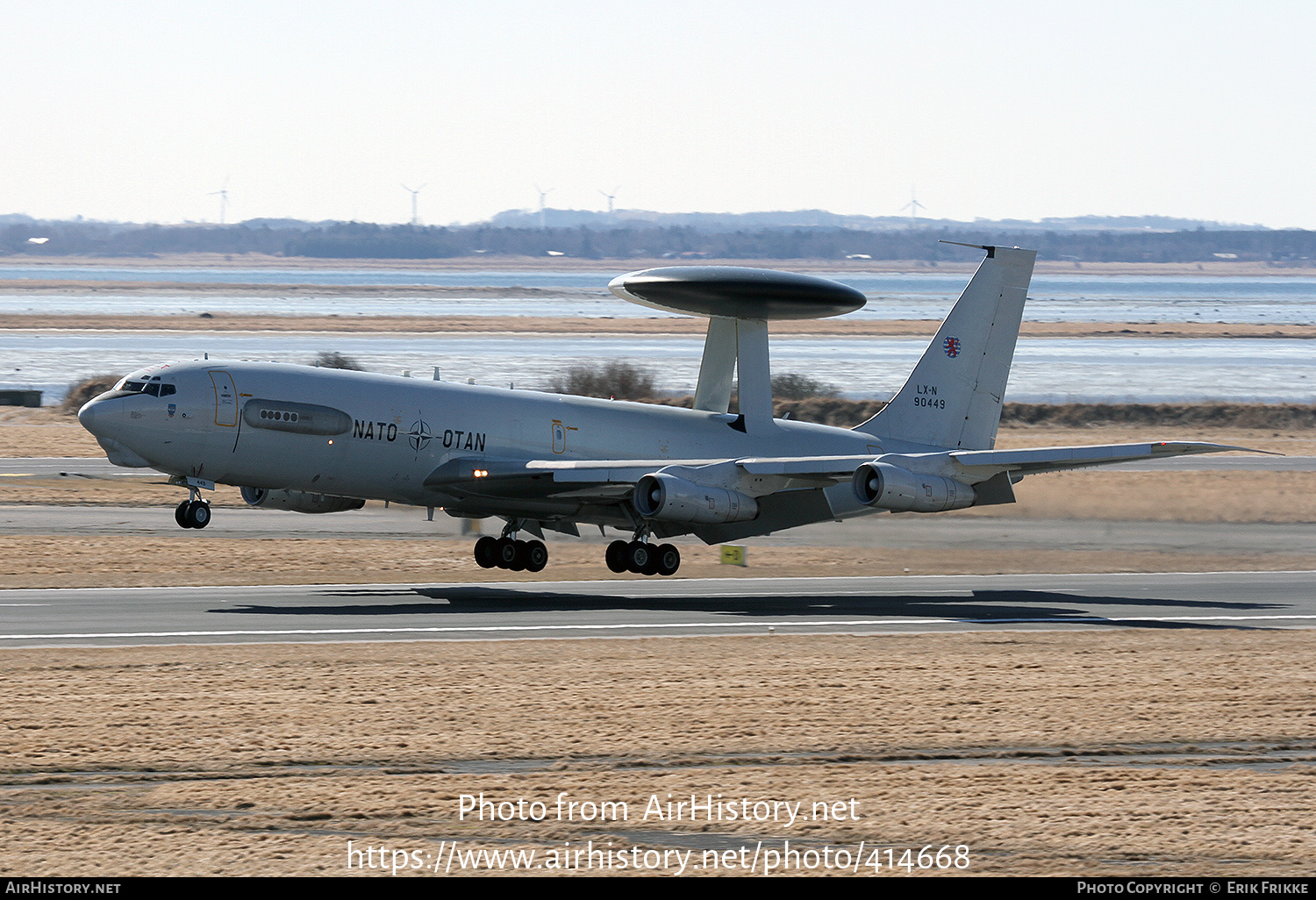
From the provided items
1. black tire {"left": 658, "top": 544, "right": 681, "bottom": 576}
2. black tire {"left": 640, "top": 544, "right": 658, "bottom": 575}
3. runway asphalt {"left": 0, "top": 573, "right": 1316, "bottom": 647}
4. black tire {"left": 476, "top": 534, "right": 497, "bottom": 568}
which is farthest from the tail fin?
black tire {"left": 476, "top": 534, "right": 497, "bottom": 568}

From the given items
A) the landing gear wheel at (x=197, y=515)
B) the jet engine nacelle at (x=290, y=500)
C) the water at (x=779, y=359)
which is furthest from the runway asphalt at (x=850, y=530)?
the water at (x=779, y=359)

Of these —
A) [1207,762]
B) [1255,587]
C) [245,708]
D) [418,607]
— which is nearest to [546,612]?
[418,607]

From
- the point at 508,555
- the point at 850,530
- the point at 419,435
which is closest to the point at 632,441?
the point at 508,555

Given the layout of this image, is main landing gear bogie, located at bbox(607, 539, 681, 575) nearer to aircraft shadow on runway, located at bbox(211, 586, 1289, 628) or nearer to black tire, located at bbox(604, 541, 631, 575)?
black tire, located at bbox(604, 541, 631, 575)

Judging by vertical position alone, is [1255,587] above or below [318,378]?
below

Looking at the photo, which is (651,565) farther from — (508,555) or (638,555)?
(508,555)

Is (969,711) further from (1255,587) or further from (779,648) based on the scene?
(1255,587)

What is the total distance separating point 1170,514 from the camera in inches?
2099

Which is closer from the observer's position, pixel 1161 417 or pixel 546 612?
pixel 546 612

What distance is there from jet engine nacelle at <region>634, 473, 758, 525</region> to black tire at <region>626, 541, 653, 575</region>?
2594 millimetres

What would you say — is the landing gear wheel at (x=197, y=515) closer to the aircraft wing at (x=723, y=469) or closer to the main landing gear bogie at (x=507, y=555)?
the aircraft wing at (x=723, y=469)

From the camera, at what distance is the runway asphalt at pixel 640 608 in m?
30.4

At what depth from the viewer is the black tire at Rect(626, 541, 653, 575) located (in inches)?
1585
